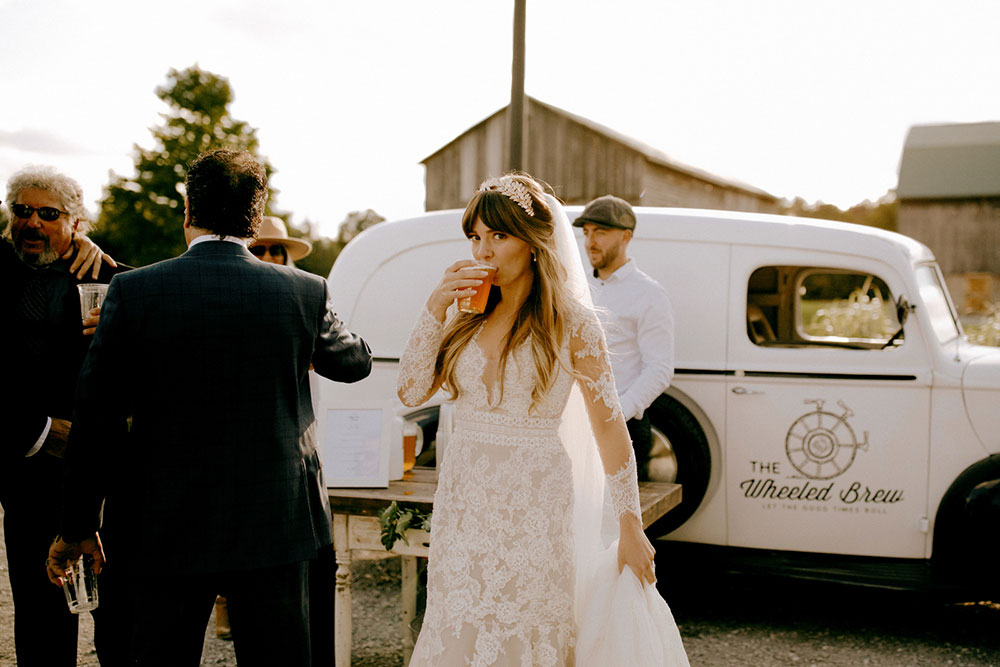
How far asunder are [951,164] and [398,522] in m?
40.1

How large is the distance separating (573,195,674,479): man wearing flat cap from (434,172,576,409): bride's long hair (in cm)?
180

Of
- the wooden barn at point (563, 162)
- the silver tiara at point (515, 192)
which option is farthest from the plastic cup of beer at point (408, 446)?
the wooden barn at point (563, 162)

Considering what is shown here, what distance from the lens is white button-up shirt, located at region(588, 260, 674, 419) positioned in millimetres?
4211

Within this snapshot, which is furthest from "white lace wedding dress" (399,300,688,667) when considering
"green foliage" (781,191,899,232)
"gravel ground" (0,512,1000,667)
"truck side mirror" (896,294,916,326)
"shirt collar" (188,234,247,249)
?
"green foliage" (781,191,899,232)

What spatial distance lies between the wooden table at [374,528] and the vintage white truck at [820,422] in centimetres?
75

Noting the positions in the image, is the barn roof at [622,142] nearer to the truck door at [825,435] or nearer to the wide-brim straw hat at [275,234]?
the wide-brim straw hat at [275,234]

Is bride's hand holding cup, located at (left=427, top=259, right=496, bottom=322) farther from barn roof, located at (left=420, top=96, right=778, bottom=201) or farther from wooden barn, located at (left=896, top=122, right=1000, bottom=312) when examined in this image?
wooden barn, located at (left=896, top=122, right=1000, bottom=312)

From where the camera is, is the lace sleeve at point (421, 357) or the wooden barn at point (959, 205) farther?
the wooden barn at point (959, 205)

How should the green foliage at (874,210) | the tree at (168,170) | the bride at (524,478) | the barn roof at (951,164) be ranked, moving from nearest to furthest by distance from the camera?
the bride at (524,478), the tree at (168,170), the barn roof at (951,164), the green foliage at (874,210)

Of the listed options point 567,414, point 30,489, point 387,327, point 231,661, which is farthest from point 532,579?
point 387,327

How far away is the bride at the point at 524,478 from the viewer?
233 centimetres

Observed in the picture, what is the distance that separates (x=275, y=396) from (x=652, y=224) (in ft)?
10.5

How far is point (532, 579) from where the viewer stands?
2369 millimetres

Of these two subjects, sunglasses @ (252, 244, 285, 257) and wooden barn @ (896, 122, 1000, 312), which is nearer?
sunglasses @ (252, 244, 285, 257)
